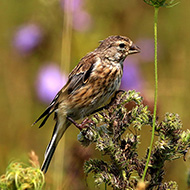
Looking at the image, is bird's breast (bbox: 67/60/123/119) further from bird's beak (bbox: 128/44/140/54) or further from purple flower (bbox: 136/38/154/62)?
purple flower (bbox: 136/38/154/62)

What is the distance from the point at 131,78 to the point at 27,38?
122 centimetres

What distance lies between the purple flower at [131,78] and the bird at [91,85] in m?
0.79

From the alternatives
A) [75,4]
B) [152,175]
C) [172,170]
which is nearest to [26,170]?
[152,175]

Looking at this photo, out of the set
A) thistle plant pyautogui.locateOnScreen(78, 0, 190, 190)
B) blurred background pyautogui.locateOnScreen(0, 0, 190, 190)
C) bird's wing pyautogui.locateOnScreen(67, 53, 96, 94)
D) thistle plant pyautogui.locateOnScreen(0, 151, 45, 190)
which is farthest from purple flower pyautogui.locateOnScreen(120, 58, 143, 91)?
thistle plant pyautogui.locateOnScreen(0, 151, 45, 190)

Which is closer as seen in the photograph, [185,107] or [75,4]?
[75,4]

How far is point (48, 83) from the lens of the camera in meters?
4.61

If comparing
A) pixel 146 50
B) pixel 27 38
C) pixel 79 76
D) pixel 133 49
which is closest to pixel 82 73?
pixel 79 76

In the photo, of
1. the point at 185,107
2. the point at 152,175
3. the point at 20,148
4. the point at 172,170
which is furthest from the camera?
the point at 185,107

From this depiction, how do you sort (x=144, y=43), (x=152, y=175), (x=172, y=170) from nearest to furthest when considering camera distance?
(x=152, y=175)
(x=172, y=170)
(x=144, y=43)

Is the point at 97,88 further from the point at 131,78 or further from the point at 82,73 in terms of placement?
the point at 131,78

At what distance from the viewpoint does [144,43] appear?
536 centimetres

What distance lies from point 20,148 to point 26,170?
2.74 m

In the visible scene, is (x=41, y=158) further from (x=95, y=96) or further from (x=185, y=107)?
(x=185, y=107)

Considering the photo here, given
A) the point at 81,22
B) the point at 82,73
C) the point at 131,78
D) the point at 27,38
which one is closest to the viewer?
the point at 82,73
